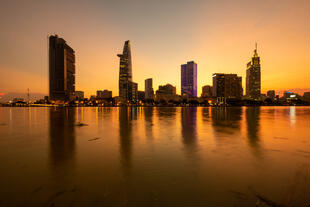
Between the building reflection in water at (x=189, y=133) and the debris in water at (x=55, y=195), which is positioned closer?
the debris in water at (x=55, y=195)

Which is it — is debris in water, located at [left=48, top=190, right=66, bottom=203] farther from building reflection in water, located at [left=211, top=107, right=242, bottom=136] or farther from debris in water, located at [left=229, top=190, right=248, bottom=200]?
building reflection in water, located at [left=211, top=107, right=242, bottom=136]

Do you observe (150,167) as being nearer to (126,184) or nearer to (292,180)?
(126,184)

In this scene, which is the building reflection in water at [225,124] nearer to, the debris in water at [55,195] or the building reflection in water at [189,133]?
the building reflection in water at [189,133]

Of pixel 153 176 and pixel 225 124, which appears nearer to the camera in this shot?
pixel 153 176

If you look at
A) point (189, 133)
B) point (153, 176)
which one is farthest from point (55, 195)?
point (189, 133)

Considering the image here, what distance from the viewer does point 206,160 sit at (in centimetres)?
923

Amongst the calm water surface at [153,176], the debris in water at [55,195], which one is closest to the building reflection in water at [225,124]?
the calm water surface at [153,176]

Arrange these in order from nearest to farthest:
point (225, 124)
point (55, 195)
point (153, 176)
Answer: point (55, 195) → point (153, 176) → point (225, 124)

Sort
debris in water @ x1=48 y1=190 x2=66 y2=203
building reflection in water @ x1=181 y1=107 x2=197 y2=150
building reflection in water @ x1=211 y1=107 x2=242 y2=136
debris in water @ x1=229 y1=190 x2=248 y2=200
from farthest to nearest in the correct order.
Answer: building reflection in water @ x1=211 y1=107 x2=242 y2=136, building reflection in water @ x1=181 y1=107 x2=197 y2=150, debris in water @ x1=229 y1=190 x2=248 y2=200, debris in water @ x1=48 y1=190 x2=66 y2=203

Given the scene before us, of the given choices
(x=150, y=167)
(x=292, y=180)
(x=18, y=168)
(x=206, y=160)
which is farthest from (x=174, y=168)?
(x=18, y=168)

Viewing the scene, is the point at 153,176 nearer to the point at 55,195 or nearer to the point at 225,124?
the point at 55,195

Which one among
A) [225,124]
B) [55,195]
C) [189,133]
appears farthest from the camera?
[225,124]

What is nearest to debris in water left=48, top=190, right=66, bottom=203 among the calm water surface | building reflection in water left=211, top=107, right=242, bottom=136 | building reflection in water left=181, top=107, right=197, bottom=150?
the calm water surface

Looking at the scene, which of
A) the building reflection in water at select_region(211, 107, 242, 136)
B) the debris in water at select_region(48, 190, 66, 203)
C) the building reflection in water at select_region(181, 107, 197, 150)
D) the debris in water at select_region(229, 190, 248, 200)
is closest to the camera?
the debris in water at select_region(48, 190, 66, 203)
